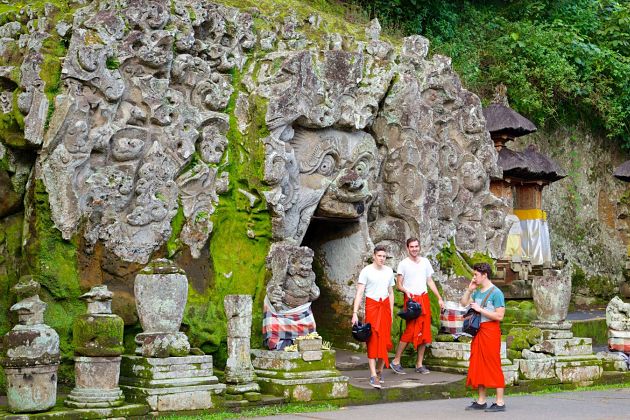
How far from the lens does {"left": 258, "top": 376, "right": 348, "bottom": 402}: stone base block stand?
11.3 metres

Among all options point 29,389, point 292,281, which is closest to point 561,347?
point 292,281

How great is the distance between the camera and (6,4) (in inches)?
529

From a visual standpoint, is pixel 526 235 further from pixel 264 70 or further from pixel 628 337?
→ pixel 264 70

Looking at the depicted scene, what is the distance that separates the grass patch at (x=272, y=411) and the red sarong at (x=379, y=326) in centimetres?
100

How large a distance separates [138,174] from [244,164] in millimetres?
1658

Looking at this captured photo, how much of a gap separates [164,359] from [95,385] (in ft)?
2.66

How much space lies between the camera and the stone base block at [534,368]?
1370 cm

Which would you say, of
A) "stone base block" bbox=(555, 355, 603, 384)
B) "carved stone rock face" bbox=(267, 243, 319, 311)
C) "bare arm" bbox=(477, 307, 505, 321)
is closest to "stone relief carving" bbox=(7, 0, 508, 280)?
"carved stone rock face" bbox=(267, 243, 319, 311)

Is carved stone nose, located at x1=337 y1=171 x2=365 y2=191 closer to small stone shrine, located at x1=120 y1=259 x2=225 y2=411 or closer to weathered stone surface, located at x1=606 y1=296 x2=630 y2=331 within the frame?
small stone shrine, located at x1=120 y1=259 x2=225 y2=411

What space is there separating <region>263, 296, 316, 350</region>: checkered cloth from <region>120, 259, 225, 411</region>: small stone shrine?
4.51ft

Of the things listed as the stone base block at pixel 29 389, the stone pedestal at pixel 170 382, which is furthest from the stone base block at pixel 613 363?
the stone base block at pixel 29 389

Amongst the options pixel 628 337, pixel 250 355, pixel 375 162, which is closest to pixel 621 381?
pixel 628 337

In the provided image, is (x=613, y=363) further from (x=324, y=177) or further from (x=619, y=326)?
(x=324, y=177)

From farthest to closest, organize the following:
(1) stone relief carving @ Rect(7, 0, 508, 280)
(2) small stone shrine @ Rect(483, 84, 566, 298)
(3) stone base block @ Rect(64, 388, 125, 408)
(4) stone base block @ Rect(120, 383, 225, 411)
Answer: (2) small stone shrine @ Rect(483, 84, 566, 298), (1) stone relief carving @ Rect(7, 0, 508, 280), (4) stone base block @ Rect(120, 383, 225, 411), (3) stone base block @ Rect(64, 388, 125, 408)
